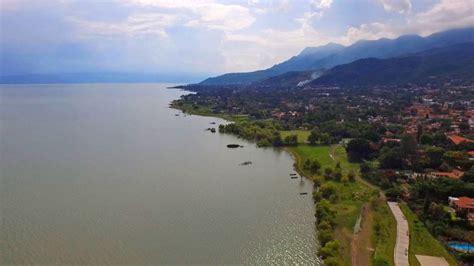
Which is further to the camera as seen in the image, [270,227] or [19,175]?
[19,175]

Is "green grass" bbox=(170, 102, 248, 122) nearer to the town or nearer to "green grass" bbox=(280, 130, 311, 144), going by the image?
the town

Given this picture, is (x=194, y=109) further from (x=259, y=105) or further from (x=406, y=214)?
(x=406, y=214)

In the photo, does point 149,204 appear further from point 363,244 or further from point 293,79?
point 293,79

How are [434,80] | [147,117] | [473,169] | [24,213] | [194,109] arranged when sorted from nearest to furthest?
1. [24,213]
2. [473,169]
3. [147,117]
4. [194,109]
5. [434,80]

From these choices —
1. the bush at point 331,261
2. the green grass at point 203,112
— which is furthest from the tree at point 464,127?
the bush at point 331,261

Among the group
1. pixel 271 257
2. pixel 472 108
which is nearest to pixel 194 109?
pixel 472 108

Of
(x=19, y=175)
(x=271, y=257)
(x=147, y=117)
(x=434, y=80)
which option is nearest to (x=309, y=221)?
(x=271, y=257)

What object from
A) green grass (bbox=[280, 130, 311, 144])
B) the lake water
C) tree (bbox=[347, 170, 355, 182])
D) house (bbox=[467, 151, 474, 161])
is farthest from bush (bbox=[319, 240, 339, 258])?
green grass (bbox=[280, 130, 311, 144])

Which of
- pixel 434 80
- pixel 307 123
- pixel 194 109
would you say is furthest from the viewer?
pixel 434 80
